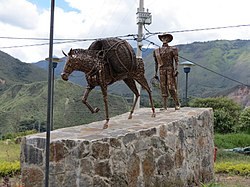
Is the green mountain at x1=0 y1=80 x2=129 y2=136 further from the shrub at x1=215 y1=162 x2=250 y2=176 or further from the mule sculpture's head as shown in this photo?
the mule sculpture's head

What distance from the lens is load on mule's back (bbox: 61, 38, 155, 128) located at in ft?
17.9

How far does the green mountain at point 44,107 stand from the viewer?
713 inches

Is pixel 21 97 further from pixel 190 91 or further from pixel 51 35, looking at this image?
pixel 190 91

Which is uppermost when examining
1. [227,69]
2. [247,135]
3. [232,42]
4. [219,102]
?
[232,42]

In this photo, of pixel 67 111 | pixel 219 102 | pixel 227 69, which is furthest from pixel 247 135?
pixel 227 69

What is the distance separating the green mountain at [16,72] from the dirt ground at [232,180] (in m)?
20.7

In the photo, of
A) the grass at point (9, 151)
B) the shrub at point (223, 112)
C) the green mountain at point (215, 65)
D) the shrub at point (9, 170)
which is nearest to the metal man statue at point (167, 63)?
the shrub at point (9, 170)

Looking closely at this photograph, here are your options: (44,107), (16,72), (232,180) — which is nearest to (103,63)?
(232,180)

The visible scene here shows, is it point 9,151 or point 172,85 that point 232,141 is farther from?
point 172,85

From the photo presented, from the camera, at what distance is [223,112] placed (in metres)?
15.9

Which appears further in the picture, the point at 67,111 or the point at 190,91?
the point at 190,91

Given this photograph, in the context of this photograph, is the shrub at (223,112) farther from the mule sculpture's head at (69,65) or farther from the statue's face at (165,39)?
the mule sculpture's head at (69,65)

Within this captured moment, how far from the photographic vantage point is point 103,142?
4977 millimetres

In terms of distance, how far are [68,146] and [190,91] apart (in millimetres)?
39552
